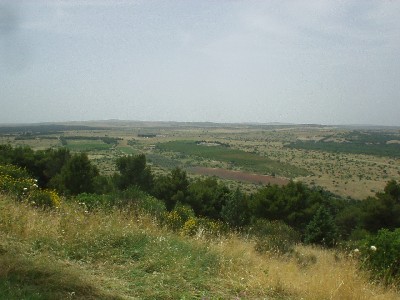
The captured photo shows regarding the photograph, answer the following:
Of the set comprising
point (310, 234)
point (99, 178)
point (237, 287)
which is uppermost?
point (237, 287)

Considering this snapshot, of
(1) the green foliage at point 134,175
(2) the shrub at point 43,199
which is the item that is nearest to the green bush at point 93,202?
(2) the shrub at point 43,199

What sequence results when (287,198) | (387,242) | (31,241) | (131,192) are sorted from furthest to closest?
(287,198), (131,192), (387,242), (31,241)

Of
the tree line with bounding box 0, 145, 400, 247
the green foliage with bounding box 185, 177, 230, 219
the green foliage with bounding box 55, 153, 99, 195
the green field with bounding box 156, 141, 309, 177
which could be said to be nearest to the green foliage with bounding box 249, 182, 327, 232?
the tree line with bounding box 0, 145, 400, 247

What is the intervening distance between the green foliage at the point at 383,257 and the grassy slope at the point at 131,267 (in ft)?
1.88

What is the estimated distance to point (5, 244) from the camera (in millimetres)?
5383

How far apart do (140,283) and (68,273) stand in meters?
0.95

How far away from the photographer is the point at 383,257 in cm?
673

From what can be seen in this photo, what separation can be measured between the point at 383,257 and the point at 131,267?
15.0ft

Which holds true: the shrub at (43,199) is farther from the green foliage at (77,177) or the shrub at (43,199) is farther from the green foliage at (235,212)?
the green foliage at (77,177)

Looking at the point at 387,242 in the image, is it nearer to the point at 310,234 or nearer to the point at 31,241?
the point at 31,241

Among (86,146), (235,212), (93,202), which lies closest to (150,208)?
(93,202)

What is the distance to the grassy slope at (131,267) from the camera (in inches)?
180

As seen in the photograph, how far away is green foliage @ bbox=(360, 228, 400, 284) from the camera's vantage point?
623 cm

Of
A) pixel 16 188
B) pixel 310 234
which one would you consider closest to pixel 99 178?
pixel 310 234
